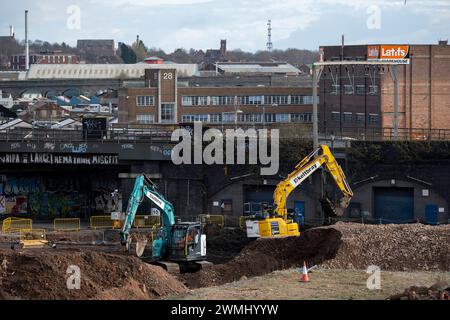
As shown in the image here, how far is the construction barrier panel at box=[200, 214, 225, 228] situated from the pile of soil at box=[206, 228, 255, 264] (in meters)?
1.81

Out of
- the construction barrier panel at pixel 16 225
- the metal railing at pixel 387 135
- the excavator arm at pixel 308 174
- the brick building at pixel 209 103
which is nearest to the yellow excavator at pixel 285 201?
the excavator arm at pixel 308 174

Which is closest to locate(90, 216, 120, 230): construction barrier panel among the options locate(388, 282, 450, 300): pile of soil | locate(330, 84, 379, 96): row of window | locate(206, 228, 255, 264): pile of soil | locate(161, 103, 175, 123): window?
locate(206, 228, 255, 264): pile of soil

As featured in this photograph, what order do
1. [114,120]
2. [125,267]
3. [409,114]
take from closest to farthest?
[125,267] → [409,114] → [114,120]

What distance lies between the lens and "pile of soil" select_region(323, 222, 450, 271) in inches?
1566

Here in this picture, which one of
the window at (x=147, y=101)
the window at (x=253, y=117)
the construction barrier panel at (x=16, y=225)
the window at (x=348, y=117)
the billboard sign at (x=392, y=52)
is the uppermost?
the billboard sign at (x=392, y=52)

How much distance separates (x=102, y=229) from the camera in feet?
197

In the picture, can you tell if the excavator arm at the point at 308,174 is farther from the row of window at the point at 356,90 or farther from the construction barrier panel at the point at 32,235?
the row of window at the point at 356,90

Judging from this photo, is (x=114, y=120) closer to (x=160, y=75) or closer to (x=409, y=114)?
(x=160, y=75)

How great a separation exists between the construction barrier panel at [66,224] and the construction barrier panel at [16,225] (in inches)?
60.5

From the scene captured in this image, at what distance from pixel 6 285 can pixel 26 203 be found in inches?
1477

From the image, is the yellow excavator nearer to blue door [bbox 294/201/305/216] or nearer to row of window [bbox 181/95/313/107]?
blue door [bbox 294/201/305/216]

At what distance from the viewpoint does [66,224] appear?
62.8 metres

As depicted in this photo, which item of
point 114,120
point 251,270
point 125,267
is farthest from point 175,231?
point 114,120

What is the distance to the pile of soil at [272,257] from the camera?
4125cm
